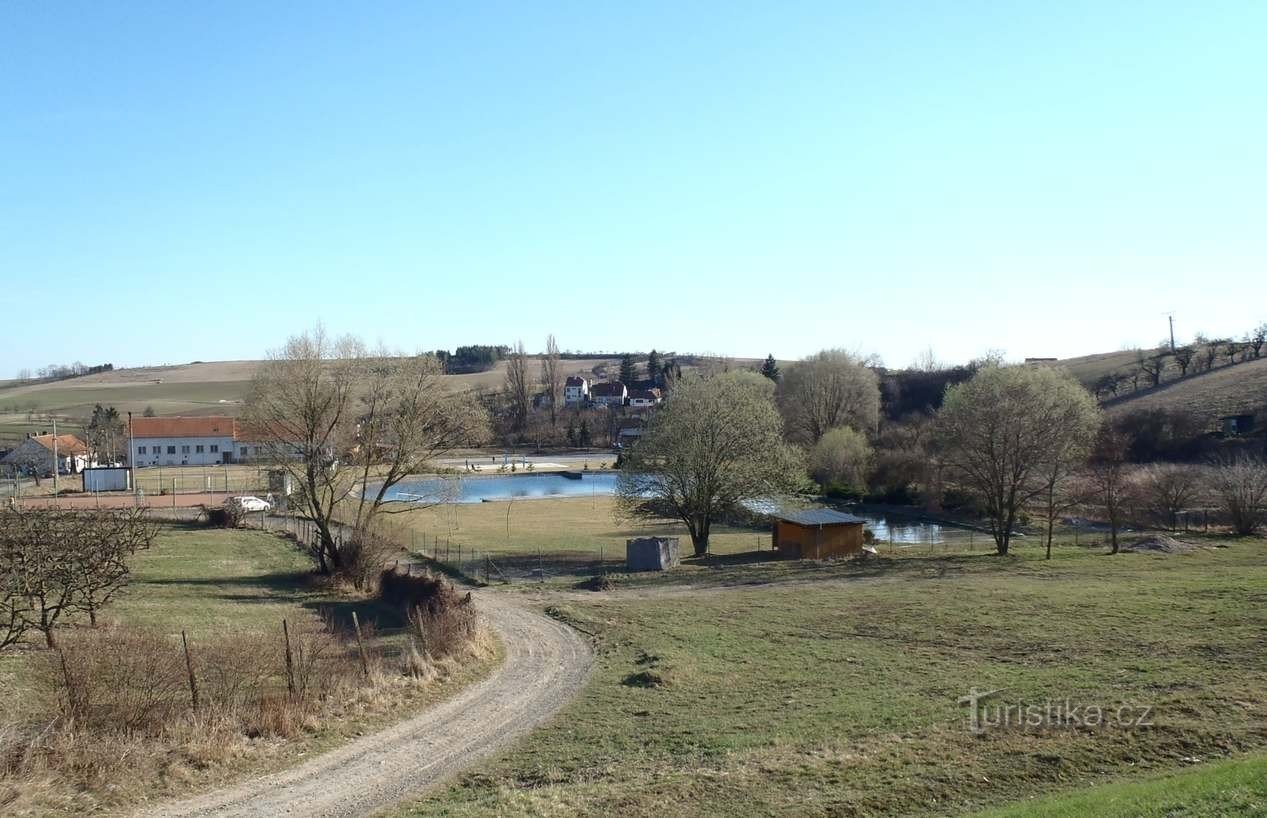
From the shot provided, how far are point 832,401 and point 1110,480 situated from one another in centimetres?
4090

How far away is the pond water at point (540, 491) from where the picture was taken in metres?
42.0

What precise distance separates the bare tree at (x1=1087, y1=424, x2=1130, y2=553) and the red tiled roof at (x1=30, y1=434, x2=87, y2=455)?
93.1m

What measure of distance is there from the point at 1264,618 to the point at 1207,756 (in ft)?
36.3

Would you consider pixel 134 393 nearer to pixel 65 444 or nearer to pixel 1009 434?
pixel 65 444

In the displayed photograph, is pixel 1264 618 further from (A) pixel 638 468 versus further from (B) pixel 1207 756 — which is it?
(A) pixel 638 468

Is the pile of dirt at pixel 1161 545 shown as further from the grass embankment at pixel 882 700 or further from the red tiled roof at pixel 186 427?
the red tiled roof at pixel 186 427

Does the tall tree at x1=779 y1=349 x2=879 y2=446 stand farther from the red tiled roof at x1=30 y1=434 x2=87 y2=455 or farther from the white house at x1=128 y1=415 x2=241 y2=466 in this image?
the red tiled roof at x1=30 y1=434 x2=87 y2=455

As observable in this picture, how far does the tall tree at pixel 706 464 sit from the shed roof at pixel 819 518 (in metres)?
1.75

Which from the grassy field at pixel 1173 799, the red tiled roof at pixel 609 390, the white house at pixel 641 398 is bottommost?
the grassy field at pixel 1173 799

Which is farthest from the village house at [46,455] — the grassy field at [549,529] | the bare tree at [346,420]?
the bare tree at [346,420]

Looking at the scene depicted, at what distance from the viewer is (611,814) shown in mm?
9898

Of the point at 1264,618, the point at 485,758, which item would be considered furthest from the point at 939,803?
the point at 1264,618

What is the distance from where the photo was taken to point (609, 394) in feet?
505

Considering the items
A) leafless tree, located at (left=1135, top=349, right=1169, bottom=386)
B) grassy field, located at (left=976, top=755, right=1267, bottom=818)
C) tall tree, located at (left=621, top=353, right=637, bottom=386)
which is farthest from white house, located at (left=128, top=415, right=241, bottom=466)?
grassy field, located at (left=976, top=755, right=1267, bottom=818)
